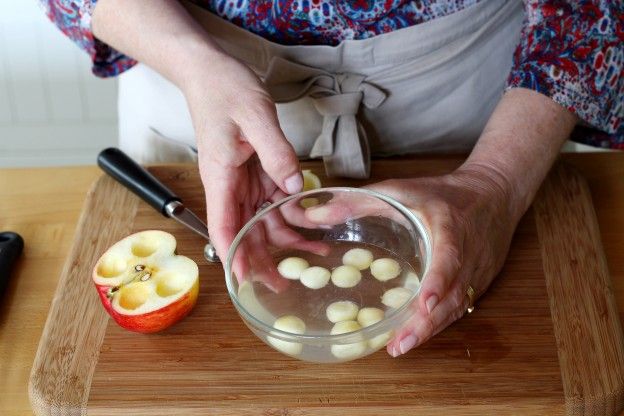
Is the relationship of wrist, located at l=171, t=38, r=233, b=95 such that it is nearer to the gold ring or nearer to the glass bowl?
the glass bowl

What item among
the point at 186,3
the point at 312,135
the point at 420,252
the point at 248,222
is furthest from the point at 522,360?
the point at 186,3

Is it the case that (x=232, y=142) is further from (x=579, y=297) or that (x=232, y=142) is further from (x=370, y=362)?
(x=579, y=297)

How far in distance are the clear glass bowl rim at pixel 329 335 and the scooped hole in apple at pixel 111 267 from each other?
0.49 ft

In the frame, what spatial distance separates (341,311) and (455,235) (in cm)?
14

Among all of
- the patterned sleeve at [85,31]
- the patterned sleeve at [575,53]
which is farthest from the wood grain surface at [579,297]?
the patterned sleeve at [85,31]

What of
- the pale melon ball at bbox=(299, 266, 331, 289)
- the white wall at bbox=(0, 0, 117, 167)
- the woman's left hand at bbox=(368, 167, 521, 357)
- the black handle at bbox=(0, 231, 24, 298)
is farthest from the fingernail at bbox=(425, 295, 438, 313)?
the white wall at bbox=(0, 0, 117, 167)

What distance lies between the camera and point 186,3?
1062 millimetres

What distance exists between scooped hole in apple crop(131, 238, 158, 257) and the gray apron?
0.78ft

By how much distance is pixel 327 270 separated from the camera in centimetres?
86

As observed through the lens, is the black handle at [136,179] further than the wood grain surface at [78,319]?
Yes

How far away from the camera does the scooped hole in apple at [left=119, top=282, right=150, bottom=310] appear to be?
2.82 feet

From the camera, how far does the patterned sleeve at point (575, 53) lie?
38.9 inches

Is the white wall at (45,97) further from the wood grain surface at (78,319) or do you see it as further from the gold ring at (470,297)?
the gold ring at (470,297)

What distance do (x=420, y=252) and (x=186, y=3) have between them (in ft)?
1.46
